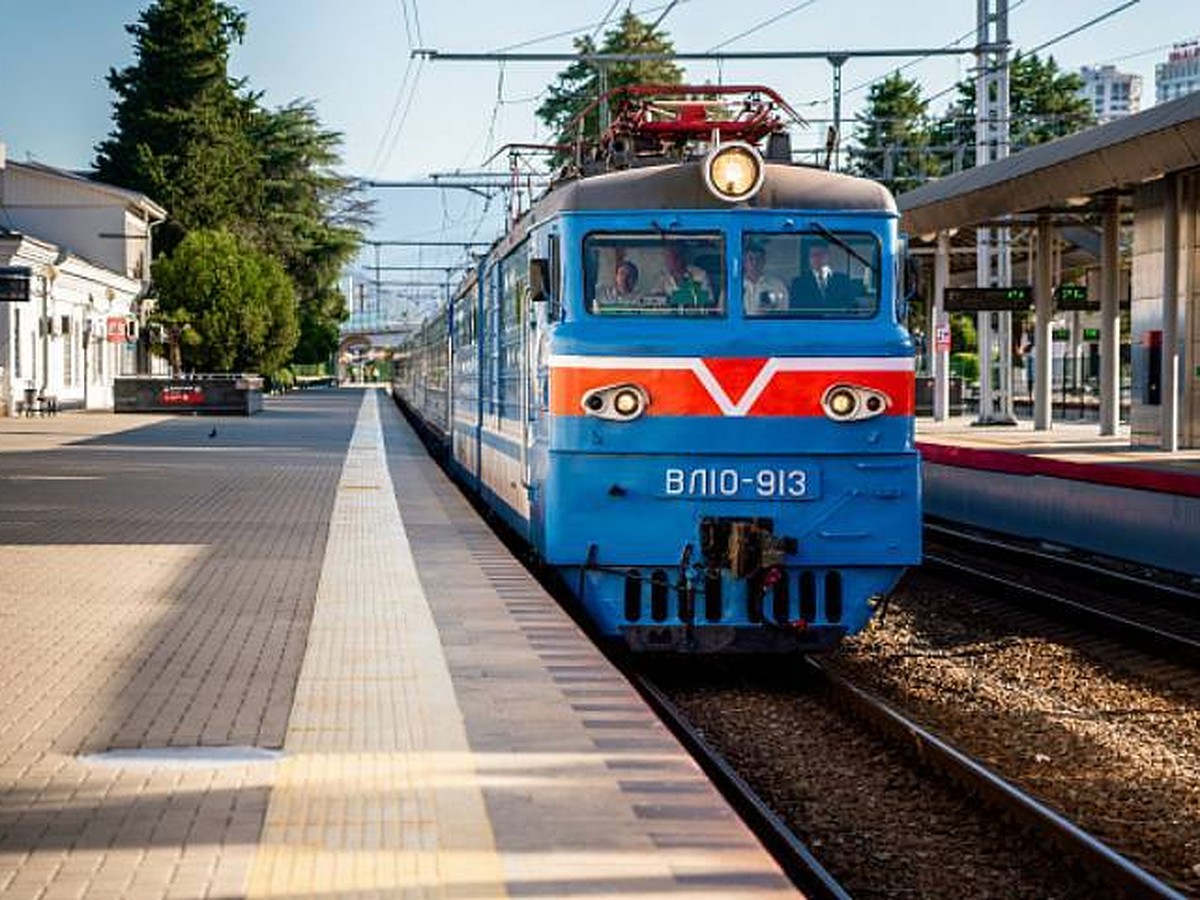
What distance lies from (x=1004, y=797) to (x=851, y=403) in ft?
11.5

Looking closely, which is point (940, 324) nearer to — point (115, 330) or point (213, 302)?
point (115, 330)

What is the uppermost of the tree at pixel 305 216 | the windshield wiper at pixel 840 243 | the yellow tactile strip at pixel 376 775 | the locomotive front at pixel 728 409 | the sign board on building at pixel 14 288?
the tree at pixel 305 216

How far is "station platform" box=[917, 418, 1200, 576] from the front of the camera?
59.1 ft

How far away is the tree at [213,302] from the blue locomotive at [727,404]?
55.8 m

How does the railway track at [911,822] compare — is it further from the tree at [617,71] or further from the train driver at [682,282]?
the tree at [617,71]

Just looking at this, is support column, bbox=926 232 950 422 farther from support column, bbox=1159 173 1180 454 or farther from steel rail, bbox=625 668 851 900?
steel rail, bbox=625 668 851 900

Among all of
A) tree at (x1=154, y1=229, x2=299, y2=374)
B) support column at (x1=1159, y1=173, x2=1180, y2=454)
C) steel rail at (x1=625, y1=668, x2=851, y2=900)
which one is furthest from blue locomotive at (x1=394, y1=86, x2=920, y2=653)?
tree at (x1=154, y1=229, x2=299, y2=374)

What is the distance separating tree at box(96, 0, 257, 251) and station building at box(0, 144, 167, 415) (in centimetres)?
607

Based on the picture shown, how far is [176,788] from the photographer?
7.08m

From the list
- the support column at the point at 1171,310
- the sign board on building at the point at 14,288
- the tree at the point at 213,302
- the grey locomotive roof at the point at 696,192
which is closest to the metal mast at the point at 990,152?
the support column at the point at 1171,310

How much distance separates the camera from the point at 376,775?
7.33 metres

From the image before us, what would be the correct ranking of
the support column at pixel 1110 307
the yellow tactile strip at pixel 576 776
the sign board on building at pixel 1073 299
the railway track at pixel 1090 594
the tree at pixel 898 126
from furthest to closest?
the tree at pixel 898 126, the sign board on building at pixel 1073 299, the support column at pixel 1110 307, the railway track at pixel 1090 594, the yellow tactile strip at pixel 576 776

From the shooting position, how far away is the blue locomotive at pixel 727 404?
1092 cm

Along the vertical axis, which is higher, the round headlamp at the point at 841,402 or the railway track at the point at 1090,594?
the round headlamp at the point at 841,402
